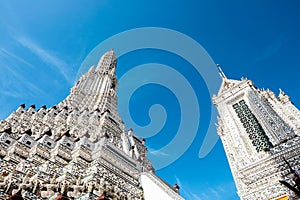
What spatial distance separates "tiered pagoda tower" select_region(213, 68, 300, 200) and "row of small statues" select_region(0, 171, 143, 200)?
8.13 m

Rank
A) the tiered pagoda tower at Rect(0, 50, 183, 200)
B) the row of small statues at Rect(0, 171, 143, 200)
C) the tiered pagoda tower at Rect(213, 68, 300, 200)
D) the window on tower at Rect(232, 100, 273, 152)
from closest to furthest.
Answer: the row of small statues at Rect(0, 171, 143, 200)
the tiered pagoda tower at Rect(0, 50, 183, 200)
the tiered pagoda tower at Rect(213, 68, 300, 200)
the window on tower at Rect(232, 100, 273, 152)

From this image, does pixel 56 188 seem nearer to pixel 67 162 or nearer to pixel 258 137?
pixel 67 162

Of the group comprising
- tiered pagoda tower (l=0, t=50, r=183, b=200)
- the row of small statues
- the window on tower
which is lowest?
the row of small statues

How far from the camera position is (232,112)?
1019 inches

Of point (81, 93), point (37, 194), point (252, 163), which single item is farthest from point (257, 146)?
point (37, 194)

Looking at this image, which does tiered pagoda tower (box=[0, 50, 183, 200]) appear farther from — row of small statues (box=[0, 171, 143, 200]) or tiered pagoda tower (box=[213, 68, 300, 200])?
tiered pagoda tower (box=[213, 68, 300, 200])

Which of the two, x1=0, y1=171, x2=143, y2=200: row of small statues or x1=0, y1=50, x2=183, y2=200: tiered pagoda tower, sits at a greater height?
x1=0, y1=50, x2=183, y2=200: tiered pagoda tower

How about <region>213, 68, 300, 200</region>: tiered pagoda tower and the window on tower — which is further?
the window on tower

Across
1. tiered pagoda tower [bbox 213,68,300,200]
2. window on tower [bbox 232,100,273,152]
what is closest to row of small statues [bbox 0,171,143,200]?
tiered pagoda tower [bbox 213,68,300,200]

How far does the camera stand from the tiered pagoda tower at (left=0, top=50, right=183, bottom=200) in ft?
24.5

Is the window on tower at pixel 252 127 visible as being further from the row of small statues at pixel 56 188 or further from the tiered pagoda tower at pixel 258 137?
the row of small statues at pixel 56 188

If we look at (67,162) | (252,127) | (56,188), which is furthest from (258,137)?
(56,188)

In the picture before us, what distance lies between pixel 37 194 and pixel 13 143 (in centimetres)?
306

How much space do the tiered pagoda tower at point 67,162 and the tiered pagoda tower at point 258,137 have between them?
295 inches
